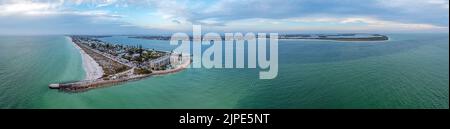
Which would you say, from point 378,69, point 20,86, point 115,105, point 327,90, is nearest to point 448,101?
point 327,90

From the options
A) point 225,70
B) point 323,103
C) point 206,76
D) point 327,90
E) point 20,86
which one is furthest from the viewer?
point 225,70

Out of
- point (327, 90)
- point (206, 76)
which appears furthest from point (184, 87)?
point (327, 90)
